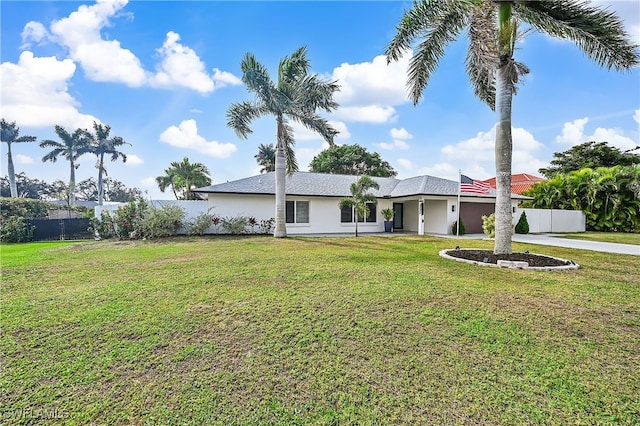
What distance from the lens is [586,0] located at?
8102 mm

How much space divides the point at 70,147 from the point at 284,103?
124ft

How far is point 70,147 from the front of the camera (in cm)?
3747

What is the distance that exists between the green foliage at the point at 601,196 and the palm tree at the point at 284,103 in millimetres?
18714

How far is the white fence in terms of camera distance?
1988 cm

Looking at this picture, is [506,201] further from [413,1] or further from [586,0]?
[413,1]

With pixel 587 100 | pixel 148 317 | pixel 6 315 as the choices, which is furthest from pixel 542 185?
pixel 6 315

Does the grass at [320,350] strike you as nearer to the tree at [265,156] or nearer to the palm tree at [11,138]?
the tree at [265,156]

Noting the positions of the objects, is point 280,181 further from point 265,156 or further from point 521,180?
point 521,180

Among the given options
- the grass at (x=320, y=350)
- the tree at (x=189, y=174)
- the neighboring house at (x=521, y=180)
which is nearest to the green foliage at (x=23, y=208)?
the tree at (x=189, y=174)

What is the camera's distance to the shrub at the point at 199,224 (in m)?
16.1

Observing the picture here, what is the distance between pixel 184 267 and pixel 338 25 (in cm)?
1125

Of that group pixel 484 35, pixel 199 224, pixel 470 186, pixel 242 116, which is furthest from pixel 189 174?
pixel 484 35

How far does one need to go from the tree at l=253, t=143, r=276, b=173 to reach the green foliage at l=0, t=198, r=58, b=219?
20.3 metres

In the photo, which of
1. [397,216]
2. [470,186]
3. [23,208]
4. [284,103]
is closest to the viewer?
[284,103]
